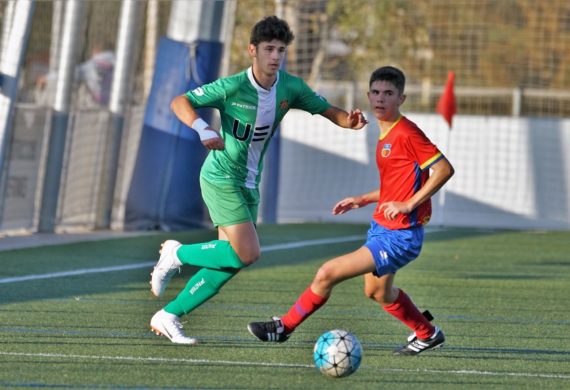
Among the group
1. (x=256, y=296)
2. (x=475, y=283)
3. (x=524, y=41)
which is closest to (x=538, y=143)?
(x=524, y=41)

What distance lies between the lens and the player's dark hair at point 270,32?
25.0 feet

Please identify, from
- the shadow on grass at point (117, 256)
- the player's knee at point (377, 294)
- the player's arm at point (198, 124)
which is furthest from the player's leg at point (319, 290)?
the shadow on grass at point (117, 256)

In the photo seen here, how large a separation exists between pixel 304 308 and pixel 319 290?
14 cm

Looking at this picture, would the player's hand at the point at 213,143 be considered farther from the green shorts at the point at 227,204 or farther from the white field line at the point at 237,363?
the white field line at the point at 237,363

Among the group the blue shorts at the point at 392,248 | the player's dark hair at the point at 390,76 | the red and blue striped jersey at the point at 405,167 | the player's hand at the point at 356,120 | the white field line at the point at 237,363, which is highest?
the player's dark hair at the point at 390,76

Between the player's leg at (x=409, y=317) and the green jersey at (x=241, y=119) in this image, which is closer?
the player's leg at (x=409, y=317)

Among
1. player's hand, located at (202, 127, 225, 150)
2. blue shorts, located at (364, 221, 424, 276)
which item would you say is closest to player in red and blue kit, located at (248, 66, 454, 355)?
blue shorts, located at (364, 221, 424, 276)

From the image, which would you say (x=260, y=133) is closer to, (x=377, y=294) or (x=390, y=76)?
(x=390, y=76)

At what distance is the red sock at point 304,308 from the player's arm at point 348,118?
3.66 ft

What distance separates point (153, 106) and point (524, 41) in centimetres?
920

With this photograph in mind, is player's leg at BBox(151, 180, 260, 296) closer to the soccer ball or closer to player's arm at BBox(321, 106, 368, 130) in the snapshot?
player's arm at BBox(321, 106, 368, 130)

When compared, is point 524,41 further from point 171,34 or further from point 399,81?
point 399,81

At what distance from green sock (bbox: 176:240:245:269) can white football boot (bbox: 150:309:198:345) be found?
361 mm

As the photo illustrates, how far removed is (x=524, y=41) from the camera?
2356cm
